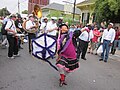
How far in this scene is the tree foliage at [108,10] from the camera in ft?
53.1

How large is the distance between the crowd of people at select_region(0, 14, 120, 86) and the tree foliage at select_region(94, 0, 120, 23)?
4.11 m

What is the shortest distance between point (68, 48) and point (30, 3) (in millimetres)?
73729

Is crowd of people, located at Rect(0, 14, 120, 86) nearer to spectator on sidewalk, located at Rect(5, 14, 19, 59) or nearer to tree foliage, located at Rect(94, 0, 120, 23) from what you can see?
spectator on sidewalk, located at Rect(5, 14, 19, 59)

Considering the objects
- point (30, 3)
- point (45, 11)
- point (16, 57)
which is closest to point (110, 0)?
point (16, 57)

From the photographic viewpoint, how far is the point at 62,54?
567cm

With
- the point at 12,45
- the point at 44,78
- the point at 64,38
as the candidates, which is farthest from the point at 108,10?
the point at 64,38

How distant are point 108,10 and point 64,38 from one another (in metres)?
13.2

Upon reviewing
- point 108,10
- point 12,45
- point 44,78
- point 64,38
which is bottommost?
point 44,78

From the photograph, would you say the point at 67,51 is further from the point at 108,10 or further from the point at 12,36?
the point at 108,10

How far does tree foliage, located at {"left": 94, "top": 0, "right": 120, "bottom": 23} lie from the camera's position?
53.1ft

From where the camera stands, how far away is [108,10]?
18031mm

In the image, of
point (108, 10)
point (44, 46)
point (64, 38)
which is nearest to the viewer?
point (64, 38)

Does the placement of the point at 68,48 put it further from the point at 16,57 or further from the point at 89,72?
the point at 16,57

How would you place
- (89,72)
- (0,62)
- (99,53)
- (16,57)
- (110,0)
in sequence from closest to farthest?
(89,72) → (0,62) → (16,57) → (99,53) → (110,0)
